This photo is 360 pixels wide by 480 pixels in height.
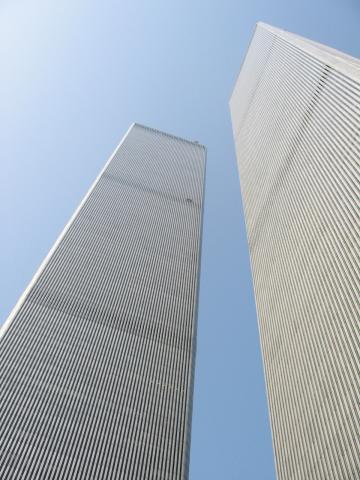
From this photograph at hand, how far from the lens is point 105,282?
67.3 m

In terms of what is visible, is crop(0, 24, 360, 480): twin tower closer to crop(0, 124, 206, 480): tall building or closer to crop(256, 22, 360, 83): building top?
crop(0, 124, 206, 480): tall building

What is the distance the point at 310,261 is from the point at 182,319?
24.0m

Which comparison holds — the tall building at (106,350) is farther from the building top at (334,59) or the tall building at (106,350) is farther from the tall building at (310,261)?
the building top at (334,59)

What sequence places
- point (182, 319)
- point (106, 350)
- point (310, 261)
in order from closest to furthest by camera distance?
point (310, 261) < point (106, 350) < point (182, 319)

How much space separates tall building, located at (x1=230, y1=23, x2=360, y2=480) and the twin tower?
18 cm

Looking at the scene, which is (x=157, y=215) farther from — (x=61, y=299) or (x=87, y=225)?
(x=61, y=299)

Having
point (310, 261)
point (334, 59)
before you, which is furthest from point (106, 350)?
point (334, 59)

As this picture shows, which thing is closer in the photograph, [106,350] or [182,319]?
[106,350]

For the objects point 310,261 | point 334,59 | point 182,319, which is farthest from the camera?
point 182,319

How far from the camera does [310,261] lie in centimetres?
4759

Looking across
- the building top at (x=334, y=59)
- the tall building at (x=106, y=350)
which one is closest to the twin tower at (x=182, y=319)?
the tall building at (x=106, y=350)

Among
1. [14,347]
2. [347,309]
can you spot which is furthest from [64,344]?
[347,309]

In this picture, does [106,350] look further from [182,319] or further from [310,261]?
[310,261]

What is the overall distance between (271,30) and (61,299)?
230ft
